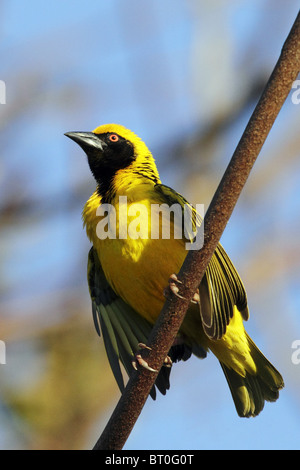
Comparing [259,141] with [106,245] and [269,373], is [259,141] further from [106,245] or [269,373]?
[269,373]

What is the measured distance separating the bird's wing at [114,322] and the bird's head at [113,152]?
0.68 meters

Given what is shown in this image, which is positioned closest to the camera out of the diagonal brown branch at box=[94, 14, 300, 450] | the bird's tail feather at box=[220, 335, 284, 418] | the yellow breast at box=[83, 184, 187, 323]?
the diagonal brown branch at box=[94, 14, 300, 450]

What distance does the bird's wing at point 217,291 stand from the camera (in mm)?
4336

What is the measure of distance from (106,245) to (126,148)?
1194mm

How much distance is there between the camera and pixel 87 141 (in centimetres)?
582

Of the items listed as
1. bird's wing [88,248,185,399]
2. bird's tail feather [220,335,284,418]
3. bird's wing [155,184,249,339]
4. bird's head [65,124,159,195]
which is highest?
bird's head [65,124,159,195]

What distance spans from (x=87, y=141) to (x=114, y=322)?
148 cm

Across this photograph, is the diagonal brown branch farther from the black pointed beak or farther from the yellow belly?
the black pointed beak

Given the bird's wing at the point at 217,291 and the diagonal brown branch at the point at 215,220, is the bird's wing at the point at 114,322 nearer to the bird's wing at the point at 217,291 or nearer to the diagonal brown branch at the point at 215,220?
the bird's wing at the point at 217,291

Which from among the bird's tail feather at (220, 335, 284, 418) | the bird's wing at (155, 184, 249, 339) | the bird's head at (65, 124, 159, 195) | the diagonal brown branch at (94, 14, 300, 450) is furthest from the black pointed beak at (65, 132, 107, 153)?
the diagonal brown branch at (94, 14, 300, 450)

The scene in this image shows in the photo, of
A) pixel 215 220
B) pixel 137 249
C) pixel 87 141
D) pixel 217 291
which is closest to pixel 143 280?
pixel 137 249

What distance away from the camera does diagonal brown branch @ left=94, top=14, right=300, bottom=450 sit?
3047 millimetres

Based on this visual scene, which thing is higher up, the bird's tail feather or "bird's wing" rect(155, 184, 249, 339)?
"bird's wing" rect(155, 184, 249, 339)

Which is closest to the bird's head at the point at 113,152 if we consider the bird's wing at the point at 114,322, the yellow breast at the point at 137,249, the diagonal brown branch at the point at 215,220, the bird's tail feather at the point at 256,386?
the yellow breast at the point at 137,249
